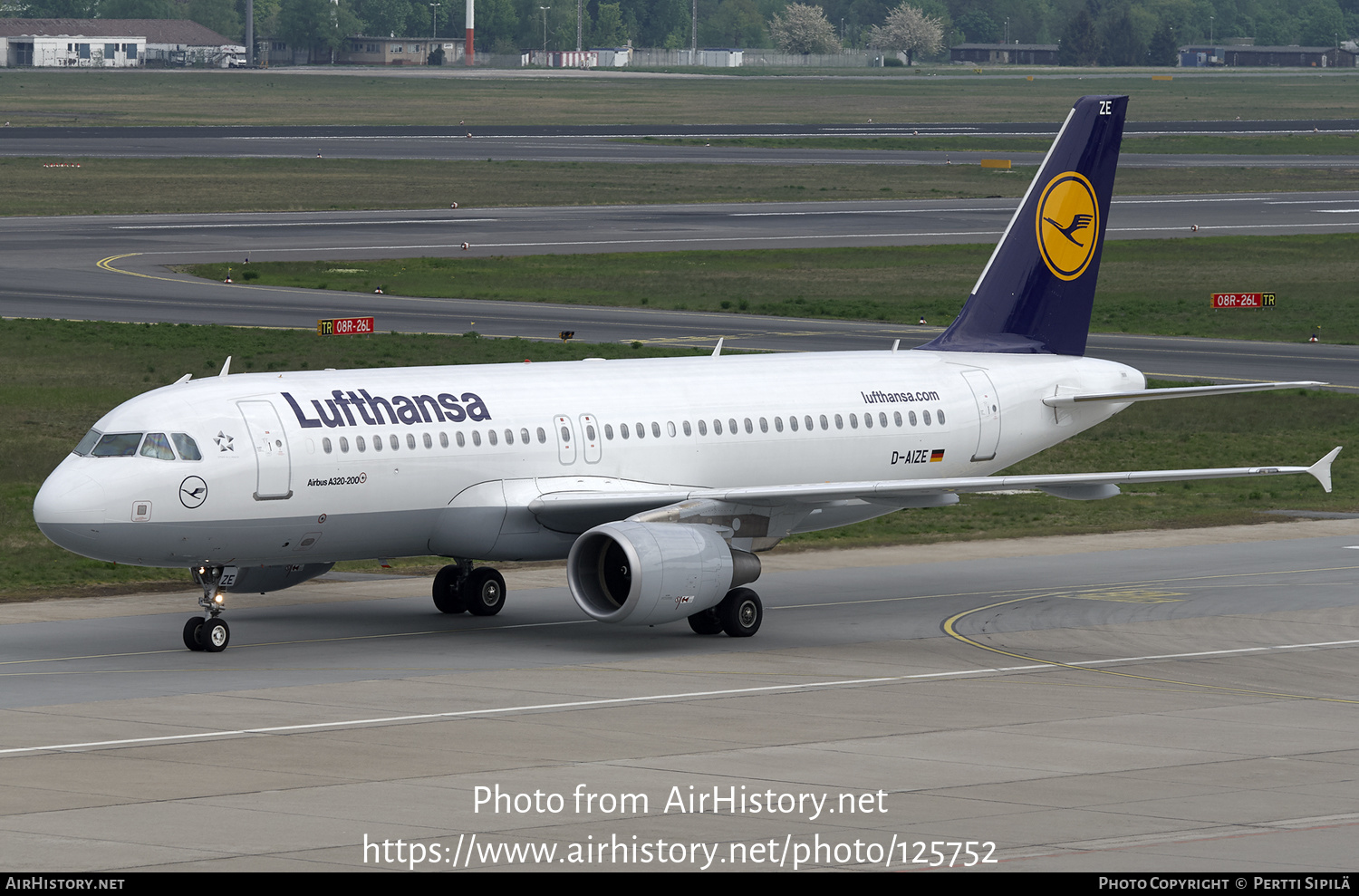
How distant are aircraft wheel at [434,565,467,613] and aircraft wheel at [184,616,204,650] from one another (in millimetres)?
5262

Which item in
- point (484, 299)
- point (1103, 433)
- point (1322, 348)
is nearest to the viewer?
point (1103, 433)

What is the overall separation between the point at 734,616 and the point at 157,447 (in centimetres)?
988

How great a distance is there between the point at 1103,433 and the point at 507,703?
114 feet

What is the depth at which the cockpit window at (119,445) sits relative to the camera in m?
32.2

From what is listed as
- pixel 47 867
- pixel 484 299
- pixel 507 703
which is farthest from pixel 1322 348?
pixel 47 867

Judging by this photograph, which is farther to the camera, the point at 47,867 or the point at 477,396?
the point at 477,396

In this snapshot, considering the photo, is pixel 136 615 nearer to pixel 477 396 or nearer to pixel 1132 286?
pixel 477 396

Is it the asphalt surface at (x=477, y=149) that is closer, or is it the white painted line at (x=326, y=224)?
the white painted line at (x=326, y=224)

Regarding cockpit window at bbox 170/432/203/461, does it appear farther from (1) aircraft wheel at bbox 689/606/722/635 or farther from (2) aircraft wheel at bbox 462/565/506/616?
(1) aircraft wheel at bbox 689/606/722/635

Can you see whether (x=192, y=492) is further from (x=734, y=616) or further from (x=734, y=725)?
(x=734, y=725)

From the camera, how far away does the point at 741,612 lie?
115ft

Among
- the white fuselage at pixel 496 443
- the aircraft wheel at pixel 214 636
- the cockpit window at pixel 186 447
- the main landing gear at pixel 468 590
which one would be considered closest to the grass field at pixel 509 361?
the main landing gear at pixel 468 590

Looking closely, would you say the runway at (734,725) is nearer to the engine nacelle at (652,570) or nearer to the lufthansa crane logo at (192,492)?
the engine nacelle at (652,570)

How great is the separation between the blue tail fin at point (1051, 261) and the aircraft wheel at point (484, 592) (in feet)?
36.0
